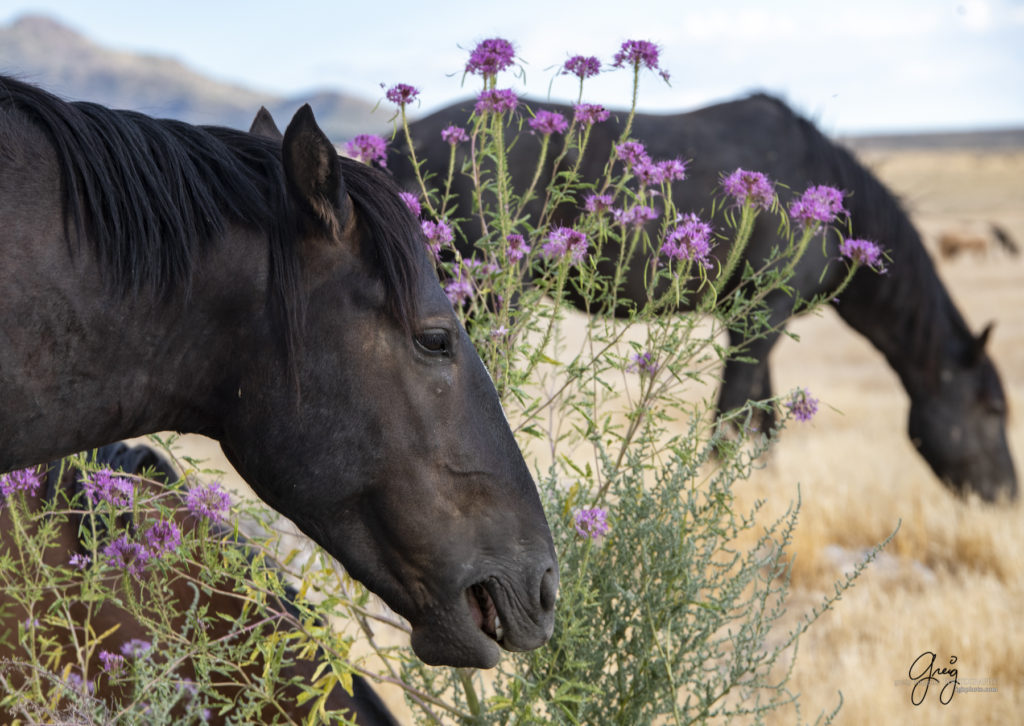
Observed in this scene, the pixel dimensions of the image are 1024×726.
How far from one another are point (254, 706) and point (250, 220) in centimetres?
108

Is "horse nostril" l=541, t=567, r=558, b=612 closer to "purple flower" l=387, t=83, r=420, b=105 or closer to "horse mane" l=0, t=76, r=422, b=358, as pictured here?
"horse mane" l=0, t=76, r=422, b=358

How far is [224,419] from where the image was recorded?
182 cm

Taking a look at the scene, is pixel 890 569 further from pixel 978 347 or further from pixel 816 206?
pixel 816 206

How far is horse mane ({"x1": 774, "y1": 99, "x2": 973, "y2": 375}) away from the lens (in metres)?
6.27

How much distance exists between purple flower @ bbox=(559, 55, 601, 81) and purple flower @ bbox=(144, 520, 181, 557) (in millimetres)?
1384

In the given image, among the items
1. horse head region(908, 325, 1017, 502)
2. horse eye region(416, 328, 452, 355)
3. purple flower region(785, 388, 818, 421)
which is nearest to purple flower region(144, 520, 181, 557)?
horse eye region(416, 328, 452, 355)

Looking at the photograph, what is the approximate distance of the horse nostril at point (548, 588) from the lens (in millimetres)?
1890

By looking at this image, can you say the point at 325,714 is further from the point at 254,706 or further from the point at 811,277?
the point at 811,277

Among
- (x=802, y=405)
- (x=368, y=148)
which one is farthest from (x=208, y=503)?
(x=802, y=405)

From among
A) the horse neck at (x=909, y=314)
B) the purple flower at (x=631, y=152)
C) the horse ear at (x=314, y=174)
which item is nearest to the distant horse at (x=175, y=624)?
the horse ear at (x=314, y=174)

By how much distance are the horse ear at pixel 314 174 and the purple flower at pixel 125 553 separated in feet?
2.82

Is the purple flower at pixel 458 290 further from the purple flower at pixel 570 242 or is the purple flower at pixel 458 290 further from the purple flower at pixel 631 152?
the purple flower at pixel 631 152

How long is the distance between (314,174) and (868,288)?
18.8ft

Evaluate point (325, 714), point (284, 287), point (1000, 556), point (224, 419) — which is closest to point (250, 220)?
point (284, 287)
